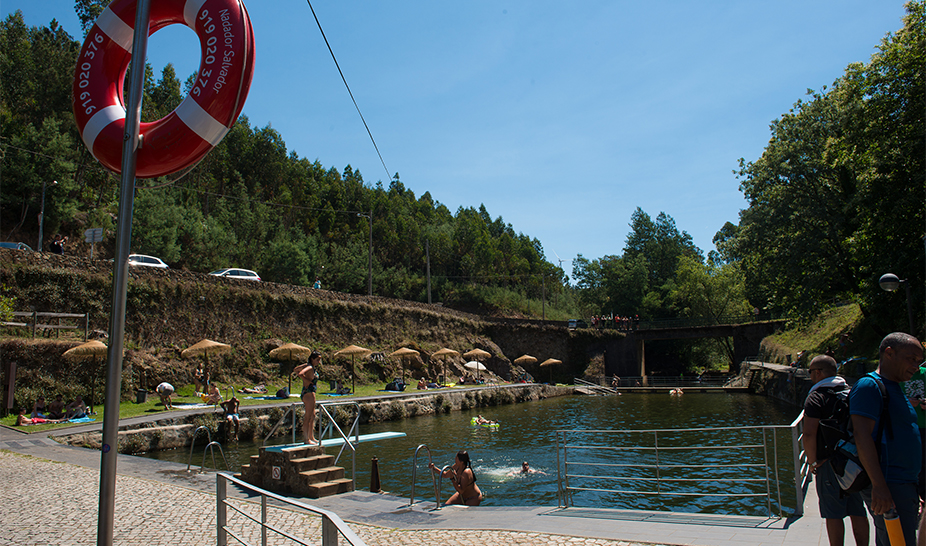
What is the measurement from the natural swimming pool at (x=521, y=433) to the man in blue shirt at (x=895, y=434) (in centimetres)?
697

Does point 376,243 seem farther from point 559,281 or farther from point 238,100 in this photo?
point 238,100

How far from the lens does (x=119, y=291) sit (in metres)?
3.42

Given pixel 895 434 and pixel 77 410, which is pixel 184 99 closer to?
pixel 895 434

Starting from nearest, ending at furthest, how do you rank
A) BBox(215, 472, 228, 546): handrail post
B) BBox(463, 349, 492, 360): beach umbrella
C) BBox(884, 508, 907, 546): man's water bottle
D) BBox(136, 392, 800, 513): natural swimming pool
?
BBox(884, 508, 907, 546): man's water bottle < BBox(215, 472, 228, 546): handrail post < BBox(136, 392, 800, 513): natural swimming pool < BBox(463, 349, 492, 360): beach umbrella

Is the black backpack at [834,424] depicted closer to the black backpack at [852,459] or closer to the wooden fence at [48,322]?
the black backpack at [852,459]

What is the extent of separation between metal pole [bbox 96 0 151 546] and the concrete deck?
237cm

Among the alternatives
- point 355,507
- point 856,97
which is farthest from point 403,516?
point 856,97

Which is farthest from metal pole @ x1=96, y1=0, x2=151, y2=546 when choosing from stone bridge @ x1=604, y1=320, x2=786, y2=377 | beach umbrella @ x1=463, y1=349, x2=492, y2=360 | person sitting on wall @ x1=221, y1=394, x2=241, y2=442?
stone bridge @ x1=604, y1=320, x2=786, y2=377

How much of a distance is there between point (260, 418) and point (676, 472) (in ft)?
39.0

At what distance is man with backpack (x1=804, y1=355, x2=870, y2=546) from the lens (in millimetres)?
3729

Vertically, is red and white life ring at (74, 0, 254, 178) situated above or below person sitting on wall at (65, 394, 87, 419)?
Result: above

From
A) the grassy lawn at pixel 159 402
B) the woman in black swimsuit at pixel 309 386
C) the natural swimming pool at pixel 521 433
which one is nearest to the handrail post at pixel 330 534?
the woman in black swimsuit at pixel 309 386

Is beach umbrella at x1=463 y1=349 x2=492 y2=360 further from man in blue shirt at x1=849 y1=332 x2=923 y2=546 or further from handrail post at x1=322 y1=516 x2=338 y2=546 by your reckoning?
handrail post at x1=322 y1=516 x2=338 y2=546

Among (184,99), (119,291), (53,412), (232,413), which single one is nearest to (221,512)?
(119,291)
